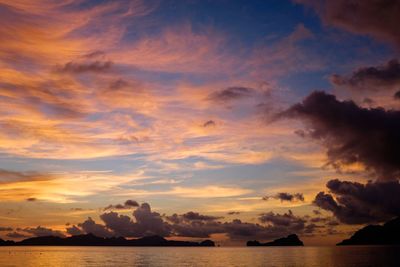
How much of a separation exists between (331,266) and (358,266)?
11.9 m

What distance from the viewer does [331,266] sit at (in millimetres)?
196250

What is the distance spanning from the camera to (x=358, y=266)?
625ft

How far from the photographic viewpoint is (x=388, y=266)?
596 ft

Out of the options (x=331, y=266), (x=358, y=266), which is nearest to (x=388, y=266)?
(x=358, y=266)

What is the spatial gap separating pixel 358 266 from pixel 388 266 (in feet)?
43.2

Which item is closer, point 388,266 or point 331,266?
point 388,266

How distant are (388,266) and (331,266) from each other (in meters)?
25.0

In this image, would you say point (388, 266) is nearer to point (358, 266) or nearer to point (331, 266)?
point (358, 266)
